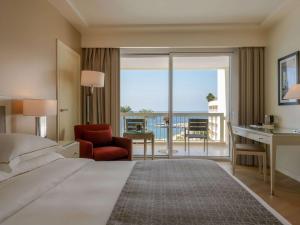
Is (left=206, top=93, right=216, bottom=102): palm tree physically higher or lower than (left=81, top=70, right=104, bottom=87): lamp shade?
lower

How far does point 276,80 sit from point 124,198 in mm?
3906

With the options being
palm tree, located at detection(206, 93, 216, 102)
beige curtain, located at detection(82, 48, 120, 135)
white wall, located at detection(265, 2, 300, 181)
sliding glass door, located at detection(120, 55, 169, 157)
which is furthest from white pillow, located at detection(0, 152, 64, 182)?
palm tree, located at detection(206, 93, 216, 102)

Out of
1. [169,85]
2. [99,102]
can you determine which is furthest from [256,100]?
[99,102]

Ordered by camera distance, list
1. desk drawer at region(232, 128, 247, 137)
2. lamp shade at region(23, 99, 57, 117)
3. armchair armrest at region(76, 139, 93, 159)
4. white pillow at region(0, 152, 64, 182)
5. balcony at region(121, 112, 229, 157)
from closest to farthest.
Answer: white pillow at region(0, 152, 64, 182)
lamp shade at region(23, 99, 57, 117)
armchair armrest at region(76, 139, 93, 159)
desk drawer at region(232, 128, 247, 137)
balcony at region(121, 112, 229, 157)

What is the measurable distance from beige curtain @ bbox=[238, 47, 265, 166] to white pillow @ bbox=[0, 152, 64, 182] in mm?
3787

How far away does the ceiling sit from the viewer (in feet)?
12.0

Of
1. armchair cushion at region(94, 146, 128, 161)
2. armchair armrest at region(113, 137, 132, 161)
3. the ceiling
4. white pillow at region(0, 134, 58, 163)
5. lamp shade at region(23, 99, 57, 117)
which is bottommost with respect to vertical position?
armchair cushion at region(94, 146, 128, 161)

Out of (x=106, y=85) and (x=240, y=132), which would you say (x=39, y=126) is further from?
(x=240, y=132)

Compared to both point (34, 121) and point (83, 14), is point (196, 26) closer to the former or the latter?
point (83, 14)

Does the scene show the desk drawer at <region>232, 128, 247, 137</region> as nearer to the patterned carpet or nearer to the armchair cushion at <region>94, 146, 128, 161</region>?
the armchair cushion at <region>94, 146, 128, 161</region>

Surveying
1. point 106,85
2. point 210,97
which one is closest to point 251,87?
point 210,97

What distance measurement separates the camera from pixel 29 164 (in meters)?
1.77

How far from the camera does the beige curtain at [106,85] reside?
4.95 meters

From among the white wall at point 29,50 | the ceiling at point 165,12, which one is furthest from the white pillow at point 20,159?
the ceiling at point 165,12
